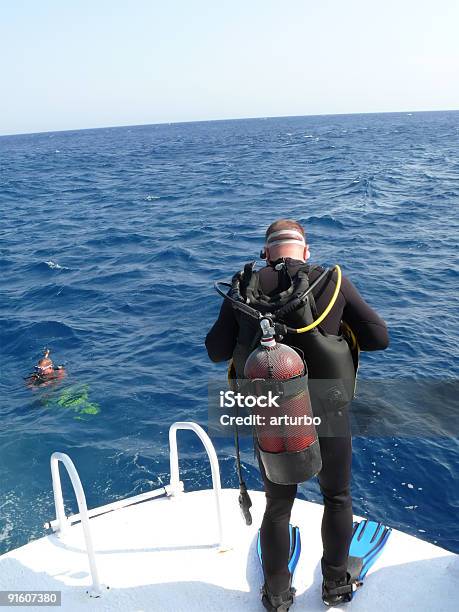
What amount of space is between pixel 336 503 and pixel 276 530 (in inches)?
15.6

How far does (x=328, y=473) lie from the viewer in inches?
131

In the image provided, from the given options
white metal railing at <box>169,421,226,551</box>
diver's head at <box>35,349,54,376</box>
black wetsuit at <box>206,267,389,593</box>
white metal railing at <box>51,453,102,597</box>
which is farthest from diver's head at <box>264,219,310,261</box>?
diver's head at <box>35,349,54,376</box>

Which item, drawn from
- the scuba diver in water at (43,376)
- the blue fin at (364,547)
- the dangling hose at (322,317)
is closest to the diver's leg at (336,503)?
the blue fin at (364,547)

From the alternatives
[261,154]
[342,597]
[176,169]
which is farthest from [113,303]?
[261,154]

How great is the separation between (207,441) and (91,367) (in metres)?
8.77

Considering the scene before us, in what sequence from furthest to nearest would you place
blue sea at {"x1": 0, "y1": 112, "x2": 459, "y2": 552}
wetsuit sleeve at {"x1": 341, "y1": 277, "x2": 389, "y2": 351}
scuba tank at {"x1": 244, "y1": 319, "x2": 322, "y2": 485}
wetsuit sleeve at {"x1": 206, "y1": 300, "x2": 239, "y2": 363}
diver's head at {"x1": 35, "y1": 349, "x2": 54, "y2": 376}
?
diver's head at {"x1": 35, "y1": 349, "x2": 54, "y2": 376} < blue sea at {"x1": 0, "y1": 112, "x2": 459, "y2": 552} < wetsuit sleeve at {"x1": 206, "y1": 300, "x2": 239, "y2": 363} < wetsuit sleeve at {"x1": 341, "y1": 277, "x2": 389, "y2": 351} < scuba tank at {"x1": 244, "y1": 319, "x2": 322, "y2": 485}

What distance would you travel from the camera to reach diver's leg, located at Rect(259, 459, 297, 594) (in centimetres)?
331

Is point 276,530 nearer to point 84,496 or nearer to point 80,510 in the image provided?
point 80,510

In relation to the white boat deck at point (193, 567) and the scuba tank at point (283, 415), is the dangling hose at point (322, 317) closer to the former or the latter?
the scuba tank at point (283, 415)

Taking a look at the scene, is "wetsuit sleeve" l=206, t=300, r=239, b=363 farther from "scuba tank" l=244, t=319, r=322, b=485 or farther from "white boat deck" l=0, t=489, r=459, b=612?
"white boat deck" l=0, t=489, r=459, b=612

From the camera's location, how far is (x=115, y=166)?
5731cm

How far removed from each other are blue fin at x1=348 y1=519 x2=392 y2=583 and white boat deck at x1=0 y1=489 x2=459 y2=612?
6 centimetres

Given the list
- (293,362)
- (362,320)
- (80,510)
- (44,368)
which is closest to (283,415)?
(293,362)

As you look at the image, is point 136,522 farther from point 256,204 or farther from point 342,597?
point 256,204
